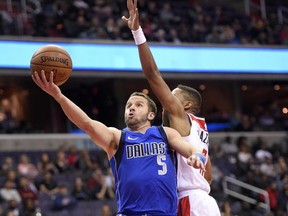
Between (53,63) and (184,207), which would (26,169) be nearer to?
(184,207)

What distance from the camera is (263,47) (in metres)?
24.6

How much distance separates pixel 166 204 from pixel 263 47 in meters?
19.4

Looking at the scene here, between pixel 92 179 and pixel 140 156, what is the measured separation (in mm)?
11226

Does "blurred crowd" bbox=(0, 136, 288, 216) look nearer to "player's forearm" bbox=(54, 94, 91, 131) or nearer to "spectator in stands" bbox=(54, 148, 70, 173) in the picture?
"spectator in stands" bbox=(54, 148, 70, 173)

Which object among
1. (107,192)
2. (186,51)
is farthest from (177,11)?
(107,192)

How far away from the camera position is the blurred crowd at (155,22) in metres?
22.1

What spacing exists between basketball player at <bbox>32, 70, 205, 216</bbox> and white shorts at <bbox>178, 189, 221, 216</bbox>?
0.43m

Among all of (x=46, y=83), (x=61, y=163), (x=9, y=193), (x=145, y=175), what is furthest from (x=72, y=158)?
(x=46, y=83)

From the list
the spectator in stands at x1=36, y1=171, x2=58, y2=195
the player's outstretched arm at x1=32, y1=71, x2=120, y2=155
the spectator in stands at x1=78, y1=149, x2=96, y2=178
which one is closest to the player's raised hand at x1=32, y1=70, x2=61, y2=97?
the player's outstretched arm at x1=32, y1=71, x2=120, y2=155

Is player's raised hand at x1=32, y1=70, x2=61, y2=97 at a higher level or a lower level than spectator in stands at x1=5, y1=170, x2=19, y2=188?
higher

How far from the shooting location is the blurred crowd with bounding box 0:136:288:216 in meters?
15.7

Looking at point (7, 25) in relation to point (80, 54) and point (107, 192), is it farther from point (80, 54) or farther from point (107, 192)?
point (107, 192)

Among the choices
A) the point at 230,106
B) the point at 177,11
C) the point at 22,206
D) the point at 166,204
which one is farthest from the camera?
the point at 230,106

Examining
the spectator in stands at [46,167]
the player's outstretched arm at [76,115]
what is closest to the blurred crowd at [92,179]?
the spectator in stands at [46,167]
